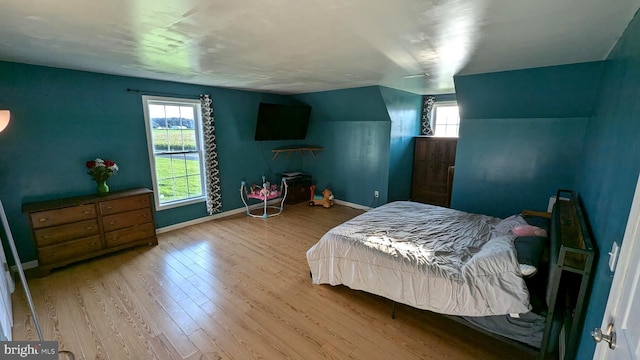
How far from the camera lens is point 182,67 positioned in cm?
292

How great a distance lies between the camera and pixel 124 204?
328 cm

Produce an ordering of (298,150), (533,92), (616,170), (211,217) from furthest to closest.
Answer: (298,150) → (211,217) → (533,92) → (616,170)

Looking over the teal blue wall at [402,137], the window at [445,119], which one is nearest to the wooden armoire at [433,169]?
the teal blue wall at [402,137]

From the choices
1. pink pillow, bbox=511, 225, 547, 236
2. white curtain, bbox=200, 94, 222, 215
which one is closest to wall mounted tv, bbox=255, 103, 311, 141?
white curtain, bbox=200, 94, 222, 215

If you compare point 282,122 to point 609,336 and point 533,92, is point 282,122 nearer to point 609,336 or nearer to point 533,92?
point 533,92

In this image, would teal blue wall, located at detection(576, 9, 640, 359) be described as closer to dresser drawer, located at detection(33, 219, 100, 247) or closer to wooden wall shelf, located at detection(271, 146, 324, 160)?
dresser drawer, located at detection(33, 219, 100, 247)

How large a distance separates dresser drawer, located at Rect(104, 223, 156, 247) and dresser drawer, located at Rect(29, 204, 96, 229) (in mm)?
324

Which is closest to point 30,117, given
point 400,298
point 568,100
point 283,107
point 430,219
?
point 283,107

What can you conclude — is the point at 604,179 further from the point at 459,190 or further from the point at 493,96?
the point at 459,190

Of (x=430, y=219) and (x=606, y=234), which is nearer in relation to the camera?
(x=606, y=234)

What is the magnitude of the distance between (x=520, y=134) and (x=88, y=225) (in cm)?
544

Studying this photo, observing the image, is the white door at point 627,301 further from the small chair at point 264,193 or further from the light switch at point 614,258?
the small chair at point 264,193

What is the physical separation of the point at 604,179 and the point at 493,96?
6.93ft

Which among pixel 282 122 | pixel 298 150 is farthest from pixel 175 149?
pixel 298 150
